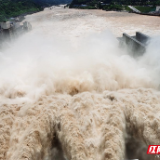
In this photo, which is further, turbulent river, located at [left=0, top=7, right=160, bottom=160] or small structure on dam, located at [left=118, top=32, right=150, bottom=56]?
small structure on dam, located at [left=118, top=32, right=150, bottom=56]

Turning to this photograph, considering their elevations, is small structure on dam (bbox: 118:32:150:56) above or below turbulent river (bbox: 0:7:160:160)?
above

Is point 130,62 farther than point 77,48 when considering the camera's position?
No

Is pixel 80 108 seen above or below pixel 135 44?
below

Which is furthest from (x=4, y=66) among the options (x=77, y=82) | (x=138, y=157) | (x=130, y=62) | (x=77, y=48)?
(x=138, y=157)

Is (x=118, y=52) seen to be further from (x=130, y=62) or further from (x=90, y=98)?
(x=90, y=98)

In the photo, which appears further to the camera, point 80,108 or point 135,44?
point 135,44

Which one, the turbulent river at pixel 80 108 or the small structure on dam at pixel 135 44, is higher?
the small structure on dam at pixel 135 44

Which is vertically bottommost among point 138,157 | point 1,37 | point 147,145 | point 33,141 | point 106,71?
point 138,157

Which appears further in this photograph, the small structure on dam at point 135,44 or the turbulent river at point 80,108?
the small structure on dam at point 135,44
